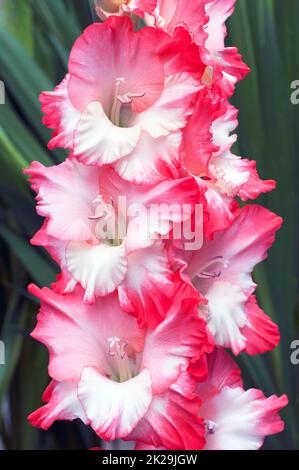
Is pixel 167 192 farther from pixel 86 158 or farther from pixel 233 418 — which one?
pixel 233 418

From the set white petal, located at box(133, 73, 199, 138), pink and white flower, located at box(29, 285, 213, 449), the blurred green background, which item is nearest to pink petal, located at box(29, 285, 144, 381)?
pink and white flower, located at box(29, 285, 213, 449)

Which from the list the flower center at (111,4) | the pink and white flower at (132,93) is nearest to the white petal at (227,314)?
the pink and white flower at (132,93)

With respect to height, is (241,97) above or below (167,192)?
below

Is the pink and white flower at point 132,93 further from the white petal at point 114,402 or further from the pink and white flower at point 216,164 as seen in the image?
the white petal at point 114,402

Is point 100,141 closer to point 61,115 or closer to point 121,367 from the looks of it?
point 61,115
